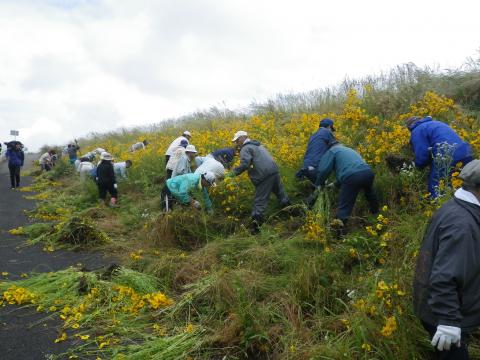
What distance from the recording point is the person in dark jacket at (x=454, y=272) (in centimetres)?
230

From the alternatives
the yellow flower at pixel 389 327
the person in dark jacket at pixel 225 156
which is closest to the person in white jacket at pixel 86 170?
the person in dark jacket at pixel 225 156

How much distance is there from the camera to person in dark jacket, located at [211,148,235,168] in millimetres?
8836

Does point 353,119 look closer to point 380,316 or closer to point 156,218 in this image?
point 156,218

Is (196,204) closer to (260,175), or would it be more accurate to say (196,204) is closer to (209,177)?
(209,177)

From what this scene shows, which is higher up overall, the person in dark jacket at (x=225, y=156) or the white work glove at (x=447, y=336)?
the person in dark jacket at (x=225, y=156)

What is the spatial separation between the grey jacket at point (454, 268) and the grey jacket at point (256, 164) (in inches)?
166

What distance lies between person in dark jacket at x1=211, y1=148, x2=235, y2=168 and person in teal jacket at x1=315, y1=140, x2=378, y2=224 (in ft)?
11.2

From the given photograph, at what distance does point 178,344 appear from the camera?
368 centimetres

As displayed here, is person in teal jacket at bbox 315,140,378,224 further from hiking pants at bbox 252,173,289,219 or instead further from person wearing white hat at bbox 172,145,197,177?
person wearing white hat at bbox 172,145,197,177

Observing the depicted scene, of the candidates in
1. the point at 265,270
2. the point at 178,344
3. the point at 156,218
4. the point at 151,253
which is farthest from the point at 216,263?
the point at 156,218

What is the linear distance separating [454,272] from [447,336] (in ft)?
1.20

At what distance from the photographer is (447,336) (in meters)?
2.30

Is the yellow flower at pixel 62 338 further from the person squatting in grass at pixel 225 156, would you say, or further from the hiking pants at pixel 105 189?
the hiking pants at pixel 105 189

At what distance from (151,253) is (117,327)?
7.17 feet
